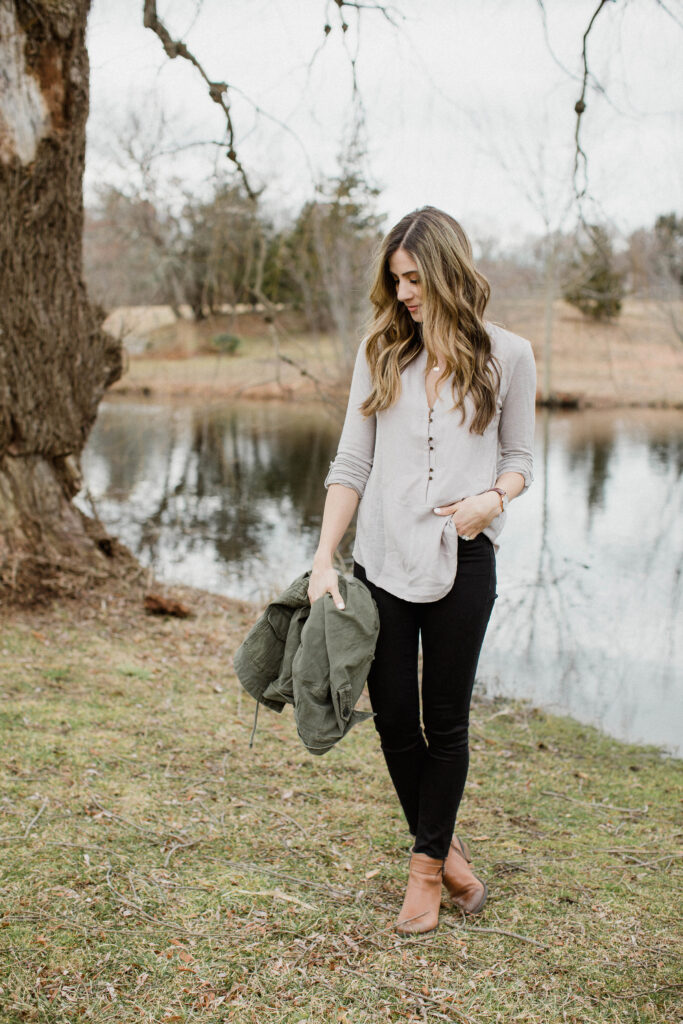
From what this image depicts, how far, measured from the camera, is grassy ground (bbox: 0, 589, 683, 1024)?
1.91 m

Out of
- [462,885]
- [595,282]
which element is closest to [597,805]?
[462,885]

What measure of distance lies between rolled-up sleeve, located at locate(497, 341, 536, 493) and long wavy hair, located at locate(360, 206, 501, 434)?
0.07m

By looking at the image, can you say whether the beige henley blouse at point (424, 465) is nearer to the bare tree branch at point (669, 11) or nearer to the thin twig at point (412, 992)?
the thin twig at point (412, 992)

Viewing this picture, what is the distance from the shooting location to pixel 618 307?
25609mm

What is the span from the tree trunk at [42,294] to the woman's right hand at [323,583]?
347 cm

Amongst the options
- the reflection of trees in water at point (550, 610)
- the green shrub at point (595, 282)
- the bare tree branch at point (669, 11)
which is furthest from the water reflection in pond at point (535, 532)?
the bare tree branch at point (669, 11)

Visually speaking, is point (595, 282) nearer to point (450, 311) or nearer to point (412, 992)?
point (450, 311)

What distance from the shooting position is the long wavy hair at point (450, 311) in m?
2.03

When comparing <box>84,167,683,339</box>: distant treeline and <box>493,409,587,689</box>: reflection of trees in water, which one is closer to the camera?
<box>493,409,587,689</box>: reflection of trees in water

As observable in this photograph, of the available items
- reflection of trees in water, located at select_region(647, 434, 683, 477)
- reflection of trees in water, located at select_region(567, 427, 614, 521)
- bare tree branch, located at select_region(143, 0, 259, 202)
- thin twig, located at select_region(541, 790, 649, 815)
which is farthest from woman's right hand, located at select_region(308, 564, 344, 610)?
reflection of trees in water, located at select_region(647, 434, 683, 477)

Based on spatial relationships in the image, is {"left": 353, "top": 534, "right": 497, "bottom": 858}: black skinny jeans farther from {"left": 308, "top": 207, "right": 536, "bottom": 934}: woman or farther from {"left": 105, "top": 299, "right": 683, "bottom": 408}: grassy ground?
{"left": 105, "top": 299, "right": 683, "bottom": 408}: grassy ground

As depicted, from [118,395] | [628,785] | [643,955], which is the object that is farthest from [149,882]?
[118,395]

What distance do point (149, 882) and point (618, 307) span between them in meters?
25.8

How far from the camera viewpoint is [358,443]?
220 cm
